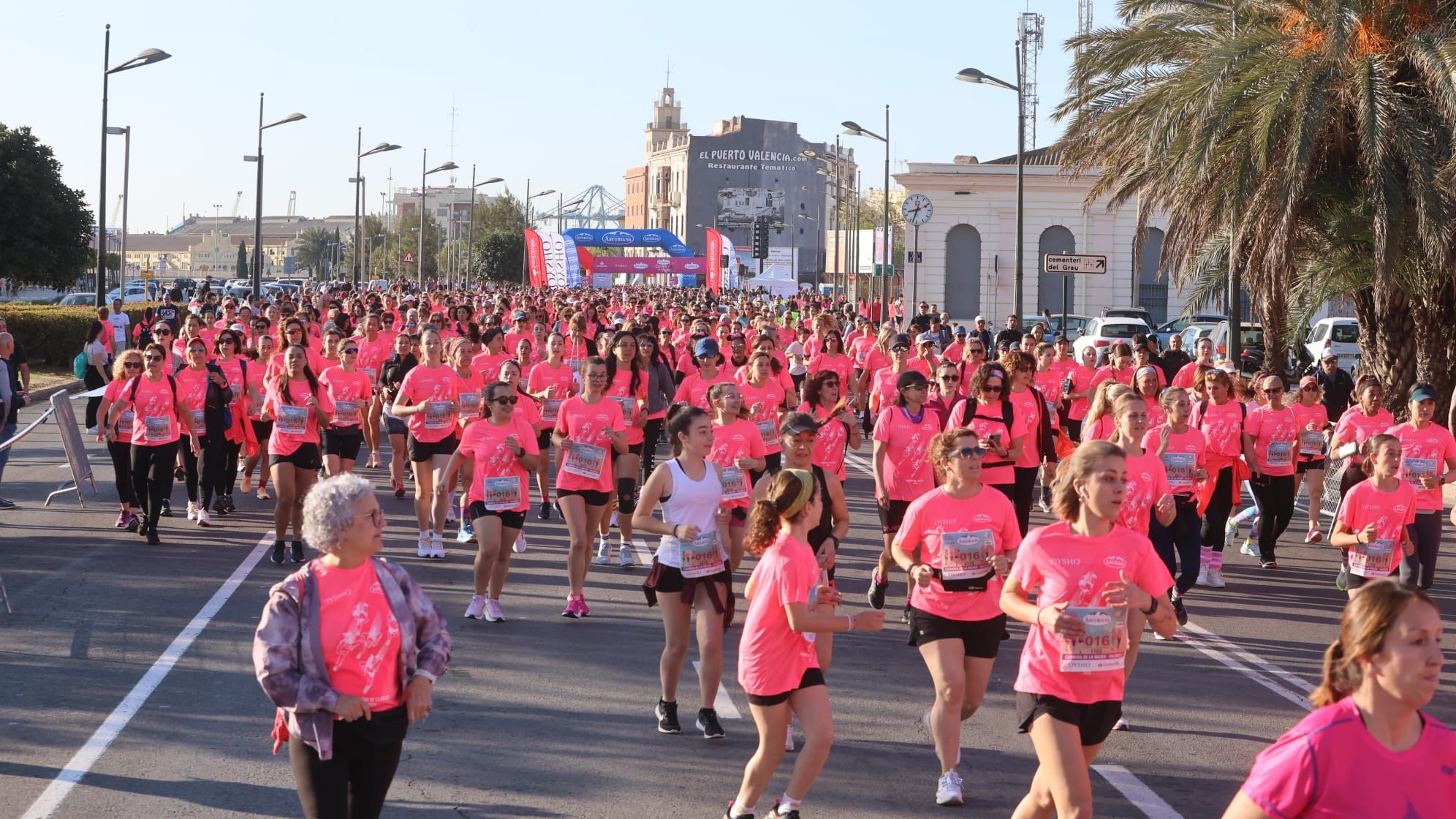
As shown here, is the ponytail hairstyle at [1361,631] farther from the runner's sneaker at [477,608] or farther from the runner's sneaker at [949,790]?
the runner's sneaker at [477,608]

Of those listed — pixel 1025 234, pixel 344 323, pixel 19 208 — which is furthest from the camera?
pixel 1025 234

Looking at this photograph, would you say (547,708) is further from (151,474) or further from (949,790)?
(151,474)

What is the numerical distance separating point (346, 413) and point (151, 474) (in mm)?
1775

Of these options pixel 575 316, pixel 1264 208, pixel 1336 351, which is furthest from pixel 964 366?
pixel 1336 351

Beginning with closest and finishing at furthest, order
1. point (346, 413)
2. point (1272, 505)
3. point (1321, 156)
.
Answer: point (346, 413), point (1272, 505), point (1321, 156)

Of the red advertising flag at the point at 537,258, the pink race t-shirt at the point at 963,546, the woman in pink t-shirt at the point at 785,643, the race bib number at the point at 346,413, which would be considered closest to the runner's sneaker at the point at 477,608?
the race bib number at the point at 346,413

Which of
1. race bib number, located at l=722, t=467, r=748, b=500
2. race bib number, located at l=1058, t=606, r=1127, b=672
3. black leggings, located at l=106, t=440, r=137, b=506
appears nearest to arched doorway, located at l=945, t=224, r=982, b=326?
black leggings, located at l=106, t=440, r=137, b=506

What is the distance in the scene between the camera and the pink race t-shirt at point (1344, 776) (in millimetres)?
3385

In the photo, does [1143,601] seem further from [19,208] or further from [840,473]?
[19,208]

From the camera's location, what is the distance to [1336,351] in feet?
108

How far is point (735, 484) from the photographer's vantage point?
909 centimetres

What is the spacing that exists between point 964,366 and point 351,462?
840 centimetres

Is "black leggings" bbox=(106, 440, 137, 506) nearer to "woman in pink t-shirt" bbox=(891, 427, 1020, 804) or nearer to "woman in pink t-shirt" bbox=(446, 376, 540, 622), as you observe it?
"woman in pink t-shirt" bbox=(446, 376, 540, 622)

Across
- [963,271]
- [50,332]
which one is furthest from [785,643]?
[963,271]
